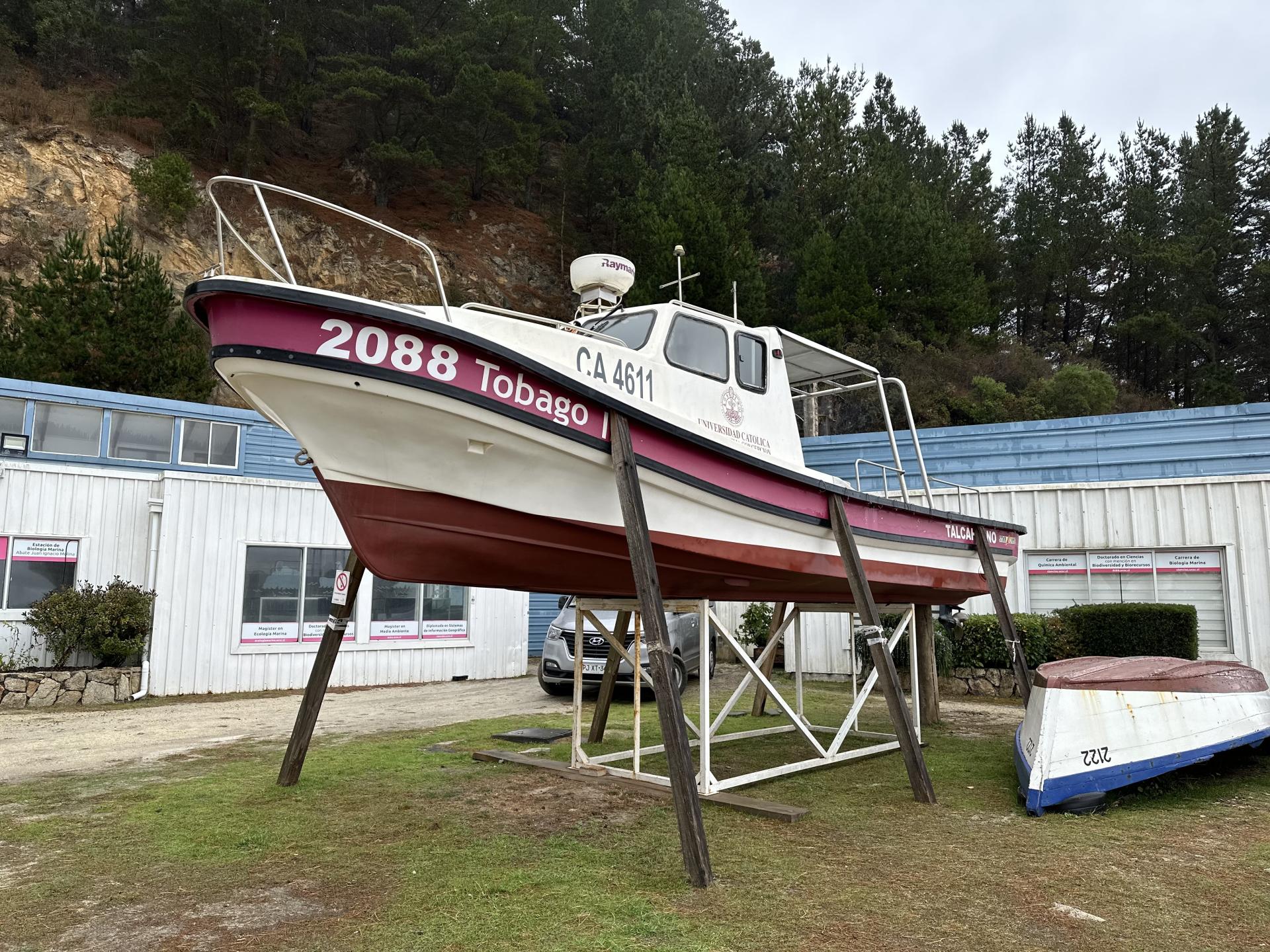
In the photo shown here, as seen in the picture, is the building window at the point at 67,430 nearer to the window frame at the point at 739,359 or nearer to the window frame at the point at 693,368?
the window frame at the point at 693,368

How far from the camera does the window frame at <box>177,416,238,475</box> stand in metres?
17.1

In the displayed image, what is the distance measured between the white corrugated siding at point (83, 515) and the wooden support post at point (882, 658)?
11.5 meters

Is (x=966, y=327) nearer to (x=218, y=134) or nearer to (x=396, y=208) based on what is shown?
(x=396, y=208)

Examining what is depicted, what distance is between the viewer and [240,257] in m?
28.9

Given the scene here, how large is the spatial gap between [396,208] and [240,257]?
7.65 meters

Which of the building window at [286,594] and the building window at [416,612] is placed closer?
the building window at [286,594]

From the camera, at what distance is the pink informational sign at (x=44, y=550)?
12.3 metres

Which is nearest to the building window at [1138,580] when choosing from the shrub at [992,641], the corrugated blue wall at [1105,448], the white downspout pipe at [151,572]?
the shrub at [992,641]

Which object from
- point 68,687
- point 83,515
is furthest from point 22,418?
point 68,687

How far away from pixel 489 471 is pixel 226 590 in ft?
33.3

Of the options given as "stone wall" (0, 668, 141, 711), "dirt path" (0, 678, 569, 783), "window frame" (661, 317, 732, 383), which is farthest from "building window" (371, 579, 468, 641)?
"window frame" (661, 317, 732, 383)

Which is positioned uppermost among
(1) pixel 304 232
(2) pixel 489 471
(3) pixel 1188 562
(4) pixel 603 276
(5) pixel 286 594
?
(1) pixel 304 232

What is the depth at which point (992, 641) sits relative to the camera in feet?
43.0

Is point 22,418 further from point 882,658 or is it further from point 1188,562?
point 1188,562
